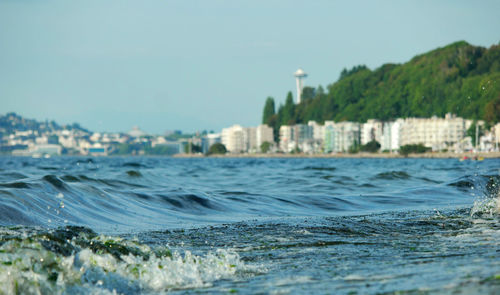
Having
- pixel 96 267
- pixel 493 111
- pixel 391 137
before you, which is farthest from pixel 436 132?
pixel 96 267

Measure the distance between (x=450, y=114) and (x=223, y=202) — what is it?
17373 cm

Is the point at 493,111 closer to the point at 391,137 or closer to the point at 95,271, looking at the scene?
the point at 391,137

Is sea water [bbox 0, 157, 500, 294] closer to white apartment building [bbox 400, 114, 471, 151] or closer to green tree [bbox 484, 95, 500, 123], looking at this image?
green tree [bbox 484, 95, 500, 123]

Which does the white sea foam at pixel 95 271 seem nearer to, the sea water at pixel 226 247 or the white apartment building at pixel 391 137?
the sea water at pixel 226 247

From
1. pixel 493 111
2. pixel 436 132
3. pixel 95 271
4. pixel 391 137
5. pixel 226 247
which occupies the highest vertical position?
pixel 493 111

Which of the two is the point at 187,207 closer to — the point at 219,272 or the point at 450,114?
the point at 219,272

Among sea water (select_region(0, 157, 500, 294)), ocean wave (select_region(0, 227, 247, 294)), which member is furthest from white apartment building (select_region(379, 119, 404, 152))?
ocean wave (select_region(0, 227, 247, 294))

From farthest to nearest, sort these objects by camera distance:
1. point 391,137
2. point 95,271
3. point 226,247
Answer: point 391,137 < point 226,247 < point 95,271

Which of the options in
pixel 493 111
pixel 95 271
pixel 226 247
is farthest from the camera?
pixel 493 111

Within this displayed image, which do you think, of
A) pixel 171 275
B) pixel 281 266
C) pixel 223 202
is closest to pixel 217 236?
pixel 281 266

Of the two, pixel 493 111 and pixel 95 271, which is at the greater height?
pixel 493 111

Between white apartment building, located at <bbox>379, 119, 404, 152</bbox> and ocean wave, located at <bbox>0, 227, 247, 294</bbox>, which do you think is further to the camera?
white apartment building, located at <bbox>379, 119, 404, 152</bbox>

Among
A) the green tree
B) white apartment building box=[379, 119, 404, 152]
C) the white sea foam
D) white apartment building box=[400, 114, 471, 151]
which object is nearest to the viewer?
the white sea foam

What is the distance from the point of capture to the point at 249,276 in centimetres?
637
